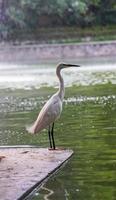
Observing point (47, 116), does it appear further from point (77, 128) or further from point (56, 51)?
point (56, 51)

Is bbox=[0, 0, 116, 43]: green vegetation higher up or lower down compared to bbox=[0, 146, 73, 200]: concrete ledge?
lower down

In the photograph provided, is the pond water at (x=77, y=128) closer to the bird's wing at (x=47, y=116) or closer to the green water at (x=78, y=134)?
the green water at (x=78, y=134)

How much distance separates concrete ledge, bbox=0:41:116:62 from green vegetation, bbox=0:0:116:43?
665cm

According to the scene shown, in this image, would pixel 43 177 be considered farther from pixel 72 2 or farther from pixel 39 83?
pixel 72 2

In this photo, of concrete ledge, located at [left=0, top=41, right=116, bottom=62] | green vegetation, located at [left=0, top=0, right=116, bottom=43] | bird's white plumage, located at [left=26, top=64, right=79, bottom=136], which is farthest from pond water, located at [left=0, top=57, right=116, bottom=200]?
green vegetation, located at [left=0, top=0, right=116, bottom=43]

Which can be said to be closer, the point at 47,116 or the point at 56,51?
the point at 47,116

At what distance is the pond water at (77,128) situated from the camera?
33.3ft

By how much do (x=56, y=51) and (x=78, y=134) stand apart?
39854mm

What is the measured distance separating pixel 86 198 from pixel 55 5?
2171 inches

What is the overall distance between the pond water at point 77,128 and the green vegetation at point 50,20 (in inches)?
1148

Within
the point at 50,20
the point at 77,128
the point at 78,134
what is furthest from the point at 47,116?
the point at 50,20

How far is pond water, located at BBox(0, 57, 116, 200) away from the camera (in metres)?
10.2

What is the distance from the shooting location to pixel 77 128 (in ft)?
52.7

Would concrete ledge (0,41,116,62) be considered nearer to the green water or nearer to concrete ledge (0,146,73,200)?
the green water
